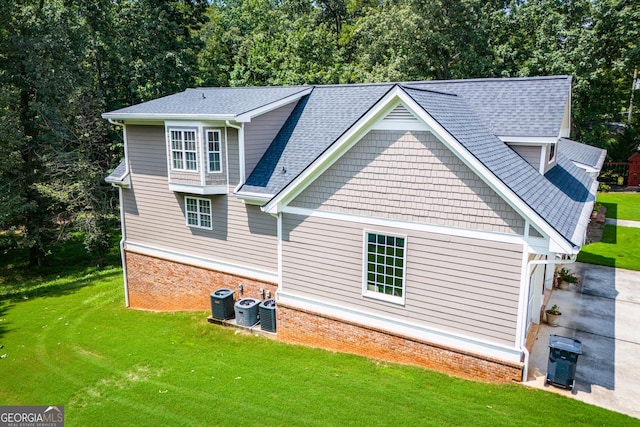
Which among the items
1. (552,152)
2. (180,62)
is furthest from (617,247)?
(180,62)

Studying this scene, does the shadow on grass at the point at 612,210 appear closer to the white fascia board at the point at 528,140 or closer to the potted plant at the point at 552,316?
the potted plant at the point at 552,316

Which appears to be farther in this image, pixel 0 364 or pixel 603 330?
pixel 0 364

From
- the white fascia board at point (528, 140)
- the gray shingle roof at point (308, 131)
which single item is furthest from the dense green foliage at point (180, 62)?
the white fascia board at point (528, 140)

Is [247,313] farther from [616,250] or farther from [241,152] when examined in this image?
[616,250]

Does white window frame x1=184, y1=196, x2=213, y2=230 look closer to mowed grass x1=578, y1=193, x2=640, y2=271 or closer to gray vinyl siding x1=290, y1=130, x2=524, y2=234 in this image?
gray vinyl siding x1=290, y1=130, x2=524, y2=234

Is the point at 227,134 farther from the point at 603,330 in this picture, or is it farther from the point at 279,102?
the point at 603,330

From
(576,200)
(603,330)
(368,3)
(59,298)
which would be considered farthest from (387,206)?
(368,3)
